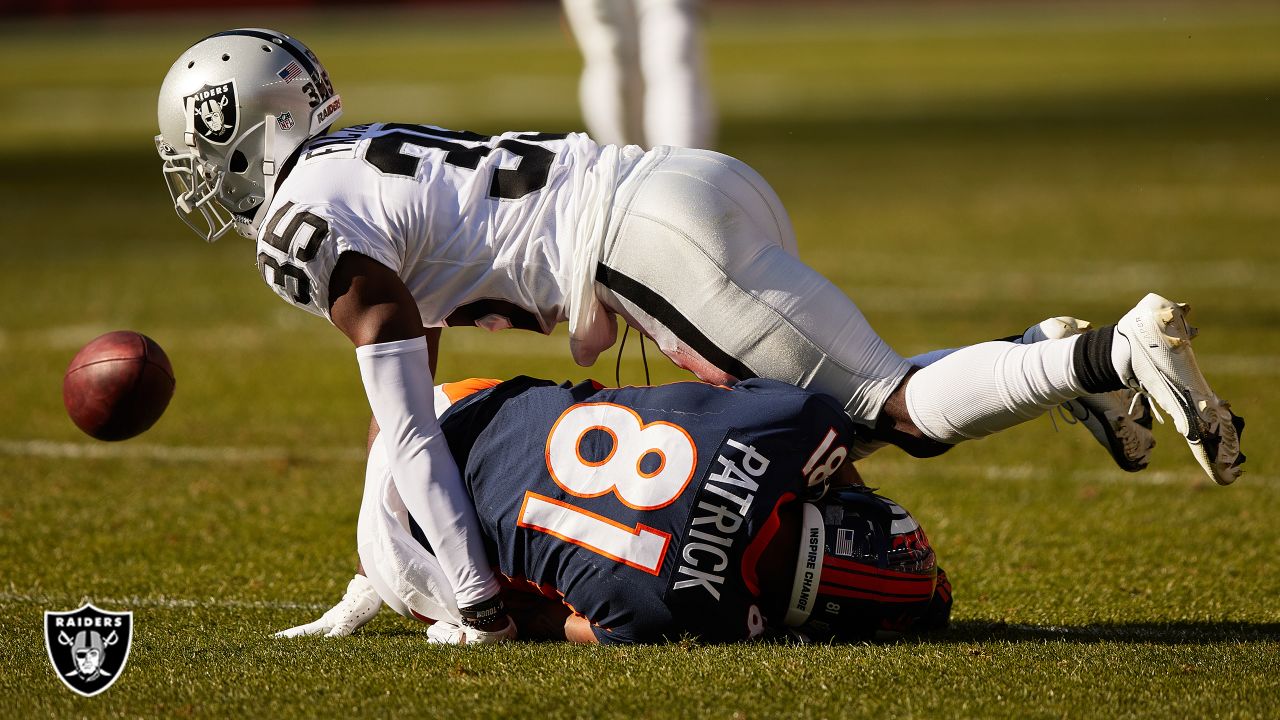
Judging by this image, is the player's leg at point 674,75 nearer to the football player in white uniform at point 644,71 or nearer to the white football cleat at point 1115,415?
the football player in white uniform at point 644,71

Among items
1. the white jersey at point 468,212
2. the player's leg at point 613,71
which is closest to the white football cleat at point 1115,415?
the white jersey at point 468,212

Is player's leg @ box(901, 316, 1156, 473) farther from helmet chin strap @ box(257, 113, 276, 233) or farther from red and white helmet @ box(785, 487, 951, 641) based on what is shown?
helmet chin strap @ box(257, 113, 276, 233)

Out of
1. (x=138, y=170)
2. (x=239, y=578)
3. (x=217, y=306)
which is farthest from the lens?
(x=138, y=170)

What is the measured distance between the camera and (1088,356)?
312cm

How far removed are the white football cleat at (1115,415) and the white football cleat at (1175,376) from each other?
242mm

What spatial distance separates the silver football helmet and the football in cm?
36

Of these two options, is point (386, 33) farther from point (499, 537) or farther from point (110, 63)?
point (499, 537)

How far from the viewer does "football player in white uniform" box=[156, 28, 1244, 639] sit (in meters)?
3.24

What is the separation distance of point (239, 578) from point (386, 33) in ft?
113

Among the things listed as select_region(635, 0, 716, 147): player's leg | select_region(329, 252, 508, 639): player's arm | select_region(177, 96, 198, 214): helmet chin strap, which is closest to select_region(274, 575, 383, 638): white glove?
select_region(329, 252, 508, 639): player's arm

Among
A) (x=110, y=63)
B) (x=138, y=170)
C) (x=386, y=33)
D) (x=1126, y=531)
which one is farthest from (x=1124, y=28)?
(x=1126, y=531)

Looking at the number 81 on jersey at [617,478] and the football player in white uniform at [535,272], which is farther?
the football player in white uniform at [535,272]

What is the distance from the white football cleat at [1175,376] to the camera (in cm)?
301

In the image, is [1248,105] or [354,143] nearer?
[354,143]
